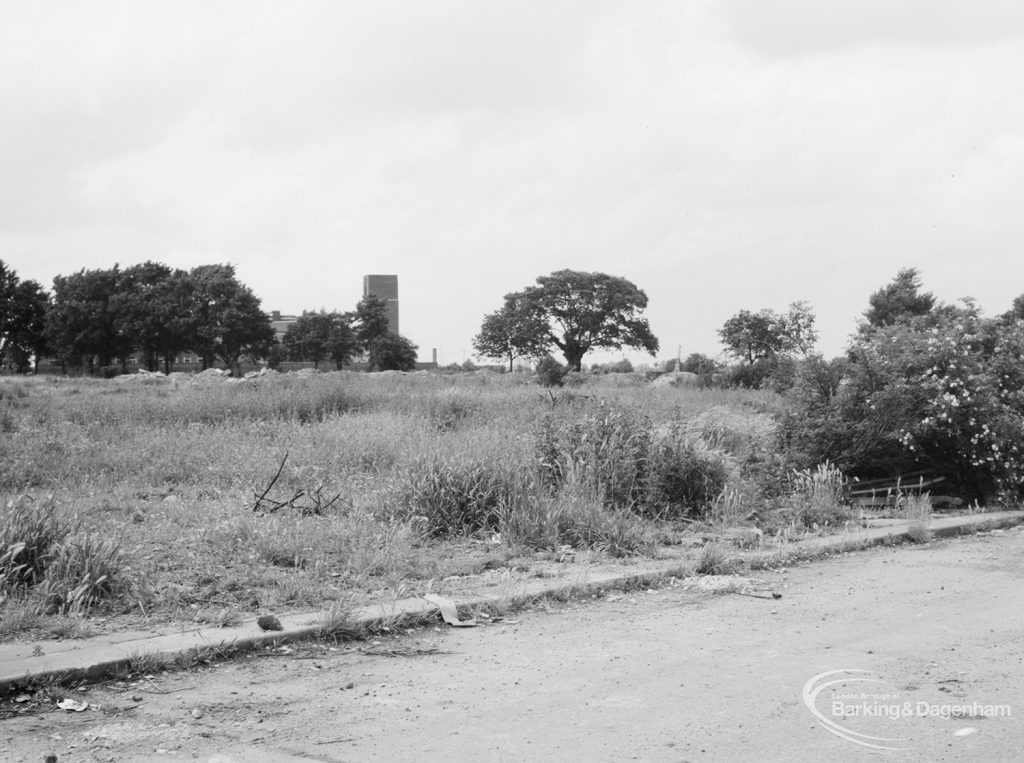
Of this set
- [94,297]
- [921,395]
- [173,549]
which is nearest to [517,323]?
[94,297]

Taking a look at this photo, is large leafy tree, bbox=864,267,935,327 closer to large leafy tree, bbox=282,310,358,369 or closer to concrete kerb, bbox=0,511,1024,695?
concrete kerb, bbox=0,511,1024,695

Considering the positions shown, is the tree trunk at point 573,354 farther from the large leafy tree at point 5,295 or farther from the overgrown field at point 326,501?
the overgrown field at point 326,501

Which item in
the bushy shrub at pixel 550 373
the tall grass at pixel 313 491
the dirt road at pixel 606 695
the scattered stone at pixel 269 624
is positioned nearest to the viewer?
the dirt road at pixel 606 695

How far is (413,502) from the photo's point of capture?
8.44 meters

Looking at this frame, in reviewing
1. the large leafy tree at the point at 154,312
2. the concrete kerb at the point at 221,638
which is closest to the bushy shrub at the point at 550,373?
the concrete kerb at the point at 221,638

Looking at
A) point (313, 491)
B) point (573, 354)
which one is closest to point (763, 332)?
point (573, 354)

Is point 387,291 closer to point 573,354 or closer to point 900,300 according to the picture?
point 573,354

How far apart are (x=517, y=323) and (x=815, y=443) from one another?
62123 mm

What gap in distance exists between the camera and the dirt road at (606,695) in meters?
3.62

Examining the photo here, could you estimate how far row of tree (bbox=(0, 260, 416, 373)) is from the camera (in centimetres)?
6575

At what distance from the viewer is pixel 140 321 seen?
6512 cm

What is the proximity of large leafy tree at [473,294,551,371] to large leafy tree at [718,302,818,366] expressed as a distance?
891 inches

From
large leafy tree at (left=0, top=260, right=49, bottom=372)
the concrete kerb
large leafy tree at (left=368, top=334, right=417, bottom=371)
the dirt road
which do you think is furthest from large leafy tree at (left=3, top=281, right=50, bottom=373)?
the dirt road

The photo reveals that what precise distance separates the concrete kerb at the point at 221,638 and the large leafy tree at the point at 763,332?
36.5 meters
